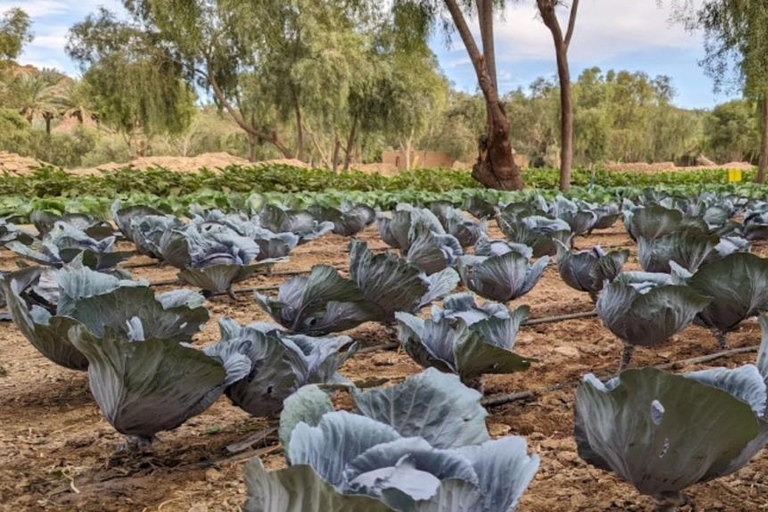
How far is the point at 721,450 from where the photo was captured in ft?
3.61

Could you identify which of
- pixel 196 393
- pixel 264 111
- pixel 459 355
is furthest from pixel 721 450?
pixel 264 111

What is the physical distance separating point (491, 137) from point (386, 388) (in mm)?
13587

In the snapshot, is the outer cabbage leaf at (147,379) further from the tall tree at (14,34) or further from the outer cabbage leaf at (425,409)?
the tall tree at (14,34)

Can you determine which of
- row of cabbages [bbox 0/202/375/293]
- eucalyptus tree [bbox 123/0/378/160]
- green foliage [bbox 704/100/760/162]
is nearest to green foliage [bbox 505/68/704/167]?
green foliage [bbox 704/100/760/162]

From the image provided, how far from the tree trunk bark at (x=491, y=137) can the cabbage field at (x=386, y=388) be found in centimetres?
1081

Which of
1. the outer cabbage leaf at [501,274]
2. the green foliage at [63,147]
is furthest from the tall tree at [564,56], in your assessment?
the green foliage at [63,147]

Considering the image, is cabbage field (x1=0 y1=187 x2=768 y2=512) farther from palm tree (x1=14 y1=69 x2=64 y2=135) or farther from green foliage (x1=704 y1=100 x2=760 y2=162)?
green foliage (x1=704 y1=100 x2=760 y2=162)

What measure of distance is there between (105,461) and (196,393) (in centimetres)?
36

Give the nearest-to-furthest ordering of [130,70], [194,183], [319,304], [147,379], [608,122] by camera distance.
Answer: [147,379] → [319,304] → [194,183] → [130,70] → [608,122]

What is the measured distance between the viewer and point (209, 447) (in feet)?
5.71

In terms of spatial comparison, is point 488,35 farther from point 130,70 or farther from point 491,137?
point 130,70

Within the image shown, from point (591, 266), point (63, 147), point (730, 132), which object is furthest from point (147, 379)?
point (730, 132)

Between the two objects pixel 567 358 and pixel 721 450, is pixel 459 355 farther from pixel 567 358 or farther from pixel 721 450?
pixel 567 358

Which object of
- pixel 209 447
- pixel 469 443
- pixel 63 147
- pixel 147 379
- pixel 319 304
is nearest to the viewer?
pixel 469 443
